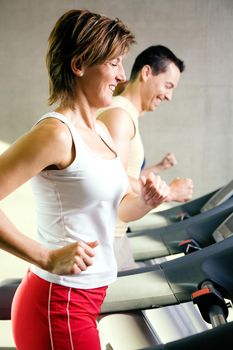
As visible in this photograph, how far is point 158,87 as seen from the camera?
9.53 ft

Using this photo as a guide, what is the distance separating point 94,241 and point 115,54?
0.43 metres

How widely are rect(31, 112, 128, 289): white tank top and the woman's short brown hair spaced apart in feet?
0.47

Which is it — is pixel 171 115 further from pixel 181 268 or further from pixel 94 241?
pixel 94 241

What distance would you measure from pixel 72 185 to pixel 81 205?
5 centimetres

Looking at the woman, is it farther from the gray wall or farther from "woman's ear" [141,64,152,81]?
the gray wall

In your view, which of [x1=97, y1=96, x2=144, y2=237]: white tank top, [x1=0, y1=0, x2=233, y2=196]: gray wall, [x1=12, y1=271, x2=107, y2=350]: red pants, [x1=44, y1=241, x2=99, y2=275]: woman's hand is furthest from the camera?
[x1=0, y1=0, x2=233, y2=196]: gray wall

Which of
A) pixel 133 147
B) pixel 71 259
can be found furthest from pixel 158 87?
pixel 71 259

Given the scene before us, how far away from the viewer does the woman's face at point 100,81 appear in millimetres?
1391

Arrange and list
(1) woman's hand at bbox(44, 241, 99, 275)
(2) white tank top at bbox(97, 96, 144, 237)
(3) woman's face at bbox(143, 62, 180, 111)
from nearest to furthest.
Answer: (1) woman's hand at bbox(44, 241, 99, 275)
(2) white tank top at bbox(97, 96, 144, 237)
(3) woman's face at bbox(143, 62, 180, 111)

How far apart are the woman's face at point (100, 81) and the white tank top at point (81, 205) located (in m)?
0.13

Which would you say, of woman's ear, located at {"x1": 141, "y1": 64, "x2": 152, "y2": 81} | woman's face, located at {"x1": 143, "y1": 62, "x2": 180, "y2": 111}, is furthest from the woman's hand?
woman's ear, located at {"x1": 141, "y1": 64, "x2": 152, "y2": 81}

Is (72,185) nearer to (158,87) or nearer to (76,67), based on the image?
(76,67)

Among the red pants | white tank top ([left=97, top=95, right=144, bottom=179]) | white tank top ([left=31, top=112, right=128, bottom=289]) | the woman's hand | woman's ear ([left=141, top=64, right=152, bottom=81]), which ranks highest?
woman's ear ([left=141, top=64, right=152, bottom=81])

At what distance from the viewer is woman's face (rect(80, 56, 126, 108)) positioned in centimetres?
139
